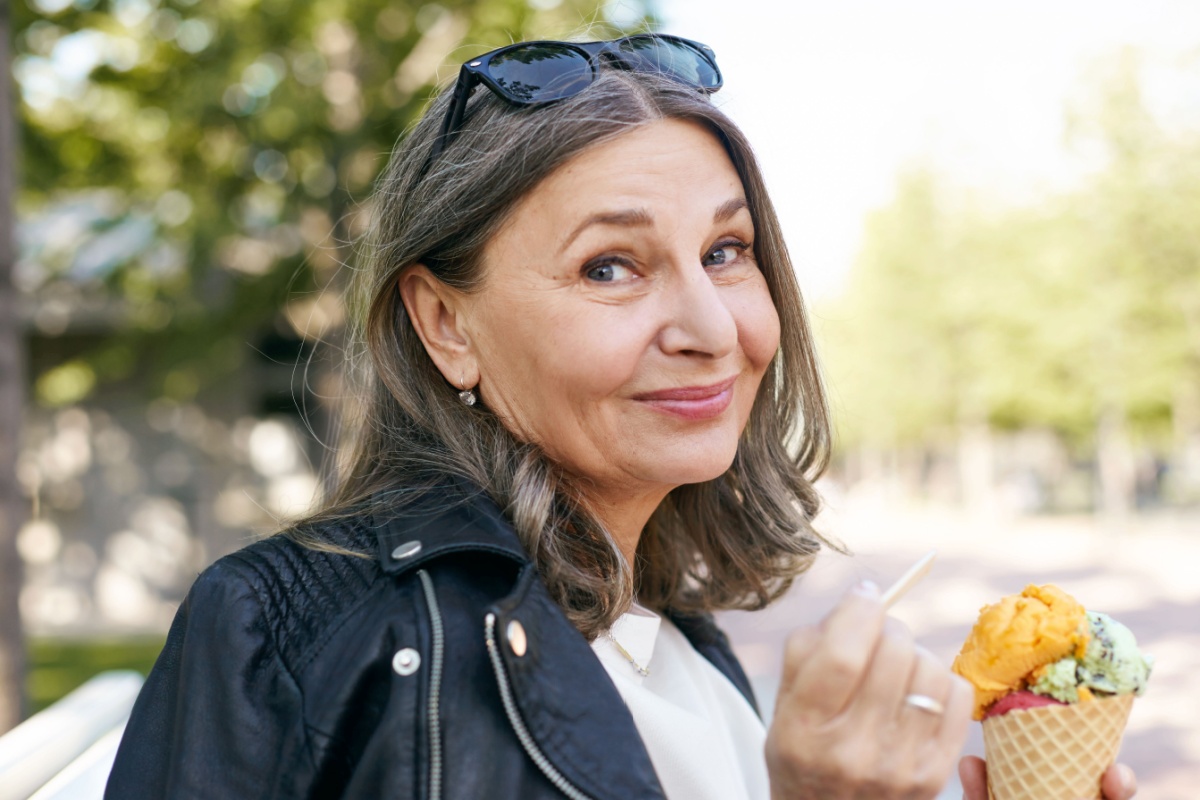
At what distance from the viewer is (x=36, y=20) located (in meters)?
7.61

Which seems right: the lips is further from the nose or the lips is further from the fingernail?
the fingernail

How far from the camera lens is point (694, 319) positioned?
1807 millimetres

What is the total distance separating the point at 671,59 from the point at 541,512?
35.9 inches

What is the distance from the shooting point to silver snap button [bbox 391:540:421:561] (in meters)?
1.60

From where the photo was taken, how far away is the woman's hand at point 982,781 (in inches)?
66.4

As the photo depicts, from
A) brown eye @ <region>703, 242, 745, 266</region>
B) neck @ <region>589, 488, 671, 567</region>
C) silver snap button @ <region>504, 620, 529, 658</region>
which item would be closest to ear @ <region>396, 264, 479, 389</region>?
neck @ <region>589, 488, 671, 567</region>

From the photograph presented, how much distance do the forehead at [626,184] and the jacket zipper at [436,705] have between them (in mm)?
686

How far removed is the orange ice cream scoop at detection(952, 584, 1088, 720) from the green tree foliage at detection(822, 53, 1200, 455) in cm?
893

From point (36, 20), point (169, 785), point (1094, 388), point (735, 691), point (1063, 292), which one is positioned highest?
point (36, 20)

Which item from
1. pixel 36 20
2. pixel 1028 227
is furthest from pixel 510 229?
pixel 1028 227

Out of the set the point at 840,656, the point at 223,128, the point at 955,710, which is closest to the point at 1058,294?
the point at 223,128

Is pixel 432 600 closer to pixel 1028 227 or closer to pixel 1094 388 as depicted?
pixel 1094 388

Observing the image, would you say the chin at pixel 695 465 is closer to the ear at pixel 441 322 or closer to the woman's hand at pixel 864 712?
the ear at pixel 441 322

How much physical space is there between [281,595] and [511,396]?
1.79 ft
